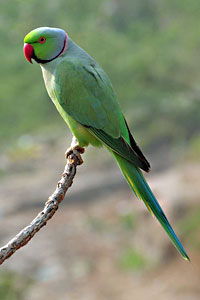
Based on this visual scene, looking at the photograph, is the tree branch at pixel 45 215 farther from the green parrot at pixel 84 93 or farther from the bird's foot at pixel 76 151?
the green parrot at pixel 84 93

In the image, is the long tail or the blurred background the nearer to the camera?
the long tail

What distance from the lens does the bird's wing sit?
2.17m

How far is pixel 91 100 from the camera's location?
2.19 metres

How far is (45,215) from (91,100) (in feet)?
1.94

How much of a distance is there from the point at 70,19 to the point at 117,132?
18.7 feet

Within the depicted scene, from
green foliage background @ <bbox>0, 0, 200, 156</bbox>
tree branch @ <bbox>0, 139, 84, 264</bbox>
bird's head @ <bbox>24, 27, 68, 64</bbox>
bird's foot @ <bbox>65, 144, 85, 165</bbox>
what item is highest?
green foliage background @ <bbox>0, 0, 200, 156</bbox>

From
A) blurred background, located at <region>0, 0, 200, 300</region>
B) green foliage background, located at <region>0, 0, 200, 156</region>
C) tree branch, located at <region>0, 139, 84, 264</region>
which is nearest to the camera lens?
tree branch, located at <region>0, 139, 84, 264</region>

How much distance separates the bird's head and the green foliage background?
4214 mm

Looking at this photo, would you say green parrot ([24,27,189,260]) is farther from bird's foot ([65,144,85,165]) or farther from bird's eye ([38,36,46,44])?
bird's foot ([65,144,85,165])

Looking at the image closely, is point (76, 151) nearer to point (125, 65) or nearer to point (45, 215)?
point (45, 215)

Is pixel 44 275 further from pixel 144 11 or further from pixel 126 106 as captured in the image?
pixel 144 11

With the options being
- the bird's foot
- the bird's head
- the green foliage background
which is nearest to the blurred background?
the green foliage background

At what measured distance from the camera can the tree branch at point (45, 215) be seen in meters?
1.64

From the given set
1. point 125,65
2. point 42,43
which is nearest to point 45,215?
point 42,43
